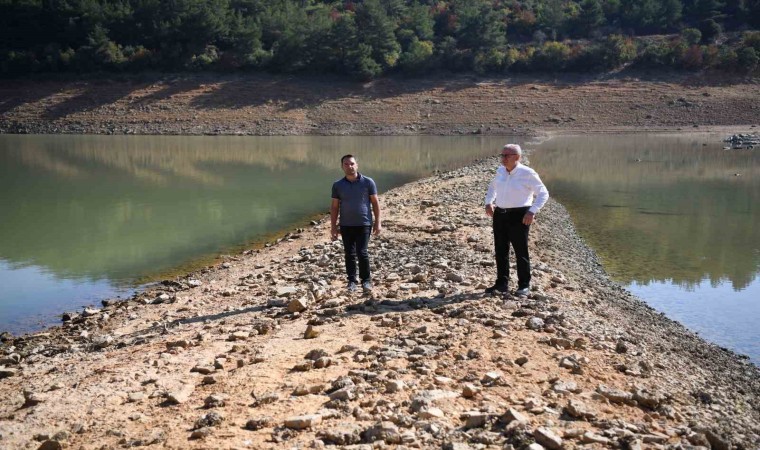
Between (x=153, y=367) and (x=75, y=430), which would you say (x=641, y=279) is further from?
(x=75, y=430)

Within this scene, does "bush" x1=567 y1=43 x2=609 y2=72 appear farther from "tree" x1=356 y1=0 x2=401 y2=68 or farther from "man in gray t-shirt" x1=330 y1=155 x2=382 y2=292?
"man in gray t-shirt" x1=330 y1=155 x2=382 y2=292

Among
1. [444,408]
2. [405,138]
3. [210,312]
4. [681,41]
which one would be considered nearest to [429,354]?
[444,408]

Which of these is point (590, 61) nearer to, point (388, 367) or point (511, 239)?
point (511, 239)

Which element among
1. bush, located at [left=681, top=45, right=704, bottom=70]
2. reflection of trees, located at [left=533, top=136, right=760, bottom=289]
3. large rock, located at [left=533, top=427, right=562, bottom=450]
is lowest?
reflection of trees, located at [left=533, top=136, right=760, bottom=289]

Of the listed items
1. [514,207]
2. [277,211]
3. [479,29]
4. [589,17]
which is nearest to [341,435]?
[514,207]

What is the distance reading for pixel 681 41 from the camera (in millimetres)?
70562

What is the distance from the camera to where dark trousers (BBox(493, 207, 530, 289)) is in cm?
896

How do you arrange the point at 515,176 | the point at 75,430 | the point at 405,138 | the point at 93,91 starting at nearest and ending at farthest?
1. the point at 75,430
2. the point at 515,176
3. the point at 405,138
4. the point at 93,91

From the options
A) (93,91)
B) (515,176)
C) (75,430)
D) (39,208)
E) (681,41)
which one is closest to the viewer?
(75,430)

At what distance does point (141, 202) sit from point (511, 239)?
1535 cm

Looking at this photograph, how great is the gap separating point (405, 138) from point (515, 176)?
44.3 meters

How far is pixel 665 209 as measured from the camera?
2103 centimetres

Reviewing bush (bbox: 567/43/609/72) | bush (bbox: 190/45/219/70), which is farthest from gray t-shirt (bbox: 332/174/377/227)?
bush (bbox: 567/43/609/72)

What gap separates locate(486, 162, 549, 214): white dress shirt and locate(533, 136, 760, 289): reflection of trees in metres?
4.55
